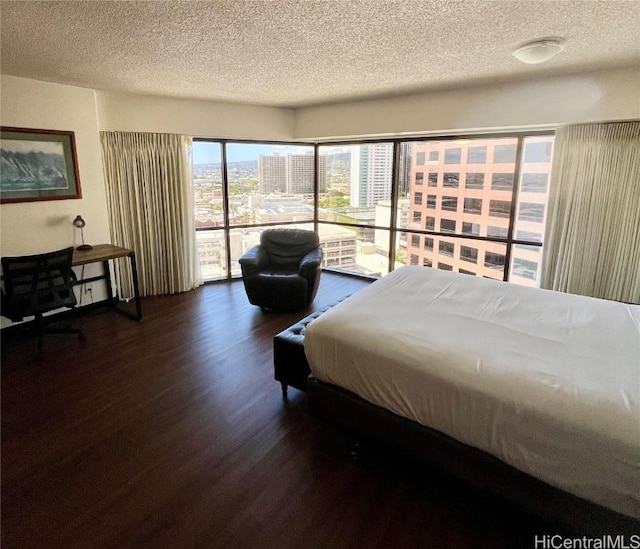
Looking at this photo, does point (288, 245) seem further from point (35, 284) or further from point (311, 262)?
point (35, 284)

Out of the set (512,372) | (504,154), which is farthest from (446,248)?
(512,372)

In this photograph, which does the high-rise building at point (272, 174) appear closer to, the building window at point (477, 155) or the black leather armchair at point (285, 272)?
the black leather armchair at point (285, 272)

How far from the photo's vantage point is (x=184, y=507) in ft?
6.02

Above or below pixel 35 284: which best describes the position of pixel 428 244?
above

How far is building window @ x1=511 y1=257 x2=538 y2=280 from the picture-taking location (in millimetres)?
4332

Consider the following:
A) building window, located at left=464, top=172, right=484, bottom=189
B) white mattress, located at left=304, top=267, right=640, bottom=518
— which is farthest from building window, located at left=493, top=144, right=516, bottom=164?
white mattress, located at left=304, top=267, right=640, bottom=518

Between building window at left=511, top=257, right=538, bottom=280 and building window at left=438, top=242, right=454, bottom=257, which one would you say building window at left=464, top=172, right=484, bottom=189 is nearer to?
building window at left=438, top=242, right=454, bottom=257

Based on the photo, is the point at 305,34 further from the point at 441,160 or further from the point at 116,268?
the point at 116,268

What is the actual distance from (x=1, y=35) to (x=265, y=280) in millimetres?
2852

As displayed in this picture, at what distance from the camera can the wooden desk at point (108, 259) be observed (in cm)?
369

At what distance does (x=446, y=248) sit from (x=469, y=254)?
0.32 m

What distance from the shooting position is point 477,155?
14.8ft

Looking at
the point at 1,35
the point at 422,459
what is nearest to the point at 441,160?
the point at 422,459

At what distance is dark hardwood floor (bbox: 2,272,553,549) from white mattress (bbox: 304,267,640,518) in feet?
1.34
